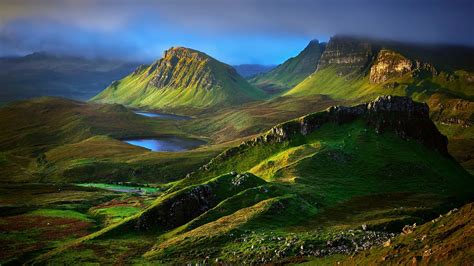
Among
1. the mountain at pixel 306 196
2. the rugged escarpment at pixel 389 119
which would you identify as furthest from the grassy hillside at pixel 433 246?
the rugged escarpment at pixel 389 119

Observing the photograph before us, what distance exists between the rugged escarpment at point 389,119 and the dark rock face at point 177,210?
5791 centimetres

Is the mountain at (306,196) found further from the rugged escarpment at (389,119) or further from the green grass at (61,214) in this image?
the green grass at (61,214)

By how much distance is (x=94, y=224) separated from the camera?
112 metres

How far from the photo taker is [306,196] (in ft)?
330

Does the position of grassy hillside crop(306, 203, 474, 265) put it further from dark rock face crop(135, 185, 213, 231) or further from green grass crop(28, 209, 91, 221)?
green grass crop(28, 209, 91, 221)

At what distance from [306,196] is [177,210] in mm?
27935

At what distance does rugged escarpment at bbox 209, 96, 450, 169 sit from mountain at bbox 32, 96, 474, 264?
309mm

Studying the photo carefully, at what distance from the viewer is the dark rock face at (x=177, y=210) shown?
3654 inches

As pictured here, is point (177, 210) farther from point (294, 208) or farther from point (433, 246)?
point (433, 246)

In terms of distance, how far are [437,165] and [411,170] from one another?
13035mm

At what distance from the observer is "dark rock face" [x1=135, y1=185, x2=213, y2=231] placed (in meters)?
92.8

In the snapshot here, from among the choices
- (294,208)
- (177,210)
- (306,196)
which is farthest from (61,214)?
(294,208)

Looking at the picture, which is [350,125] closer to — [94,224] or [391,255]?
[94,224]

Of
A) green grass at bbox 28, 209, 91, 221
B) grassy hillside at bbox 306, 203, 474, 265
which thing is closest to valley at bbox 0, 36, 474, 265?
grassy hillside at bbox 306, 203, 474, 265
